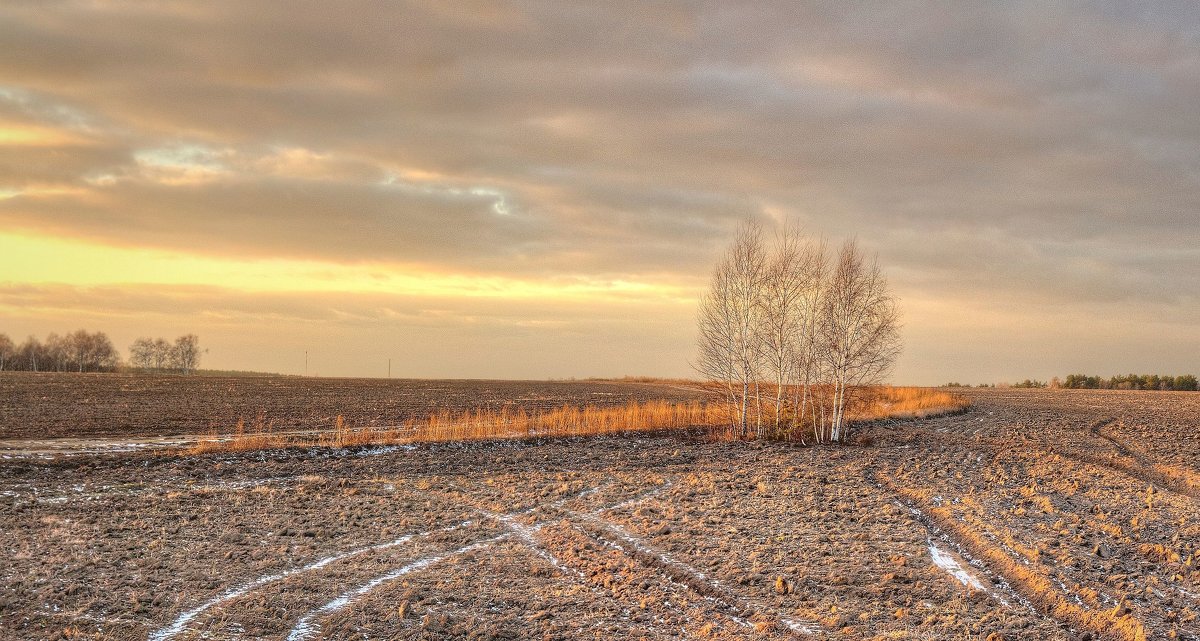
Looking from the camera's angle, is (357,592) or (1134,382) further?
(1134,382)

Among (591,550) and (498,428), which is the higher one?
(498,428)

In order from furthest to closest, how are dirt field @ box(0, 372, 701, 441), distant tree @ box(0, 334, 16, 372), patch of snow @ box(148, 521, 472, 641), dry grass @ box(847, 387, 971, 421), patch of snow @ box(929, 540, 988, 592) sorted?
1. distant tree @ box(0, 334, 16, 372)
2. dry grass @ box(847, 387, 971, 421)
3. dirt field @ box(0, 372, 701, 441)
4. patch of snow @ box(929, 540, 988, 592)
5. patch of snow @ box(148, 521, 472, 641)

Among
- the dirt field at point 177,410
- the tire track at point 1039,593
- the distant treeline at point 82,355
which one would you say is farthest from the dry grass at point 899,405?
the distant treeline at point 82,355

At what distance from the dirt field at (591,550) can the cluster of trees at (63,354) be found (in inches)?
4744

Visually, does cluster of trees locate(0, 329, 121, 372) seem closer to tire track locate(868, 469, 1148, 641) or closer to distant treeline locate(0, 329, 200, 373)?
distant treeline locate(0, 329, 200, 373)

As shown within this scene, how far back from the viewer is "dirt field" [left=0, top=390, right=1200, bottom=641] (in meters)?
8.85

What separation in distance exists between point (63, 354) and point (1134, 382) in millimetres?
139871

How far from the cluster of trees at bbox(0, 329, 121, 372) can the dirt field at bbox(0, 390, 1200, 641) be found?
395 ft

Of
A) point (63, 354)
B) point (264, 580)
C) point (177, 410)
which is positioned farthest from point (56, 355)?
point (264, 580)

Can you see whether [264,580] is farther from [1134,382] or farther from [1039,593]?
[1134,382]

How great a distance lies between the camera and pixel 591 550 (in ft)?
38.8

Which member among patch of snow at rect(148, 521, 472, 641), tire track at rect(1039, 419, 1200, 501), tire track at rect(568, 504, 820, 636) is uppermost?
tire track at rect(1039, 419, 1200, 501)

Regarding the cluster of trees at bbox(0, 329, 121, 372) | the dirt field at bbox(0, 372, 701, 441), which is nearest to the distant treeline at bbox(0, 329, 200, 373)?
the cluster of trees at bbox(0, 329, 121, 372)

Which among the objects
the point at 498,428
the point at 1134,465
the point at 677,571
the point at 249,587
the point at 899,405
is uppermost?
the point at 899,405
